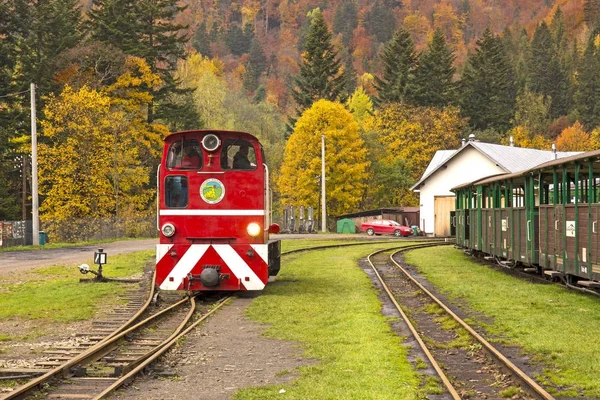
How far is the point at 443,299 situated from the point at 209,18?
590ft

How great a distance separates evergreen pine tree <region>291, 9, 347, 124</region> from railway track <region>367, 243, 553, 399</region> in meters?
69.2

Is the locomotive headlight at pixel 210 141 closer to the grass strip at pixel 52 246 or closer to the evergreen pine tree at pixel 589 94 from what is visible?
the grass strip at pixel 52 246

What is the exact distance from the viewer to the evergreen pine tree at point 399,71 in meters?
88.1

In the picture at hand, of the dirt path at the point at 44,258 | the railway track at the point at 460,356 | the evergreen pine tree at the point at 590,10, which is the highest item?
the evergreen pine tree at the point at 590,10

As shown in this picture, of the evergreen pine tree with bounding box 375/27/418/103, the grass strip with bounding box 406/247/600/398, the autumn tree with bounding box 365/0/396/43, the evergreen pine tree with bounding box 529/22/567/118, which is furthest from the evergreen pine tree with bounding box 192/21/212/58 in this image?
the grass strip with bounding box 406/247/600/398

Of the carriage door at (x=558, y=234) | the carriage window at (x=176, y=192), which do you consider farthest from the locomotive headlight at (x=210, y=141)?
the carriage door at (x=558, y=234)

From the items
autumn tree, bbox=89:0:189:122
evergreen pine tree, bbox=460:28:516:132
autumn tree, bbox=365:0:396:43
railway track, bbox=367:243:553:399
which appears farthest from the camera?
autumn tree, bbox=365:0:396:43

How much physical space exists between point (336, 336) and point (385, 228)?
46.6m

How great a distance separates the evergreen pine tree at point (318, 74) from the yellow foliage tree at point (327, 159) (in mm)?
20857

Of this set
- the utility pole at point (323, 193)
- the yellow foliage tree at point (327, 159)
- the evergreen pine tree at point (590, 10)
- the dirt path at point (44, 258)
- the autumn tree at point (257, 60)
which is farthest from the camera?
the autumn tree at point (257, 60)

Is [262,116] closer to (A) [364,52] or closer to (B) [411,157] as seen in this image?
(B) [411,157]

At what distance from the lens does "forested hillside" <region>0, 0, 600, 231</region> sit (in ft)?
153

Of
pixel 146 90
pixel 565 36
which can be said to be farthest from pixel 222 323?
pixel 565 36

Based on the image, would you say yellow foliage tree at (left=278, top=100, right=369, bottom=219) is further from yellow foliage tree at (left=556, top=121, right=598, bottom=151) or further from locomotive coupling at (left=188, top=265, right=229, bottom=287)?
locomotive coupling at (left=188, top=265, right=229, bottom=287)
